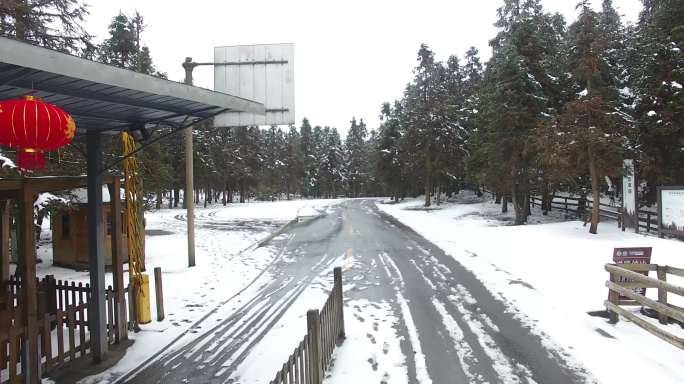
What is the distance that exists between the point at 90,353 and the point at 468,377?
573 cm

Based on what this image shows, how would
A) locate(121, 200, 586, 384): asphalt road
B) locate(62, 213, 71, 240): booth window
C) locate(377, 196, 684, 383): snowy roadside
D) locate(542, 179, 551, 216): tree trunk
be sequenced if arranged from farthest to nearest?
locate(542, 179, 551, 216): tree trunk → locate(62, 213, 71, 240): booth window → locate(377, 196, 684, 383): snowy roadside → locate(121, 200, 586, 384): asphalt road

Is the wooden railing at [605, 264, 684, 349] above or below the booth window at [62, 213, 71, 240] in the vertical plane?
below

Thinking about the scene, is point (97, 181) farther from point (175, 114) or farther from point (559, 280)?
point (559, 280)

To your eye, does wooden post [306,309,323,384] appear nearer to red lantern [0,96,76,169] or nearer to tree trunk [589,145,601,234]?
red lantern [0,96,76,169]

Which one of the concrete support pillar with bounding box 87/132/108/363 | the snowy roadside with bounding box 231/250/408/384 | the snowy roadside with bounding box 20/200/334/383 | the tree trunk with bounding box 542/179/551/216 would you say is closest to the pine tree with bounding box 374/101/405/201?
the tree trunk with bounding box 542/179/551/216

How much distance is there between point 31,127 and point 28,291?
2.89 meters

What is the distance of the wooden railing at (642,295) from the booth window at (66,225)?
14478 mm

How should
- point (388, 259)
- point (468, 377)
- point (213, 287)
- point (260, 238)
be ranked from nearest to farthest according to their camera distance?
point (468, 377) → point (213, 287) → point (388, 259) → point (260, 238)

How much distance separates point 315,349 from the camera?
5.08 meters

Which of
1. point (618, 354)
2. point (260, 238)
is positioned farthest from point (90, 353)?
point (260, 238)

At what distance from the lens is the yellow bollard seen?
799cm

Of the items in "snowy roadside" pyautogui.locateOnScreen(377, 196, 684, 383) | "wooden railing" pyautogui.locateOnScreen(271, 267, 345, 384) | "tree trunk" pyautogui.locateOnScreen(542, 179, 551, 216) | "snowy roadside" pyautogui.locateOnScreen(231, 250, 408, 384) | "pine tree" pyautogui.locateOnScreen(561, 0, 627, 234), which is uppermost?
"pine tree" pyautogui.locateOnScreen(561, 0, 627, 234)

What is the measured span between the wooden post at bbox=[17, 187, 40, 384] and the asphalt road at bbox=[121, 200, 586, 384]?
4.04 feet

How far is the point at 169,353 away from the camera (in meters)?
6.91
